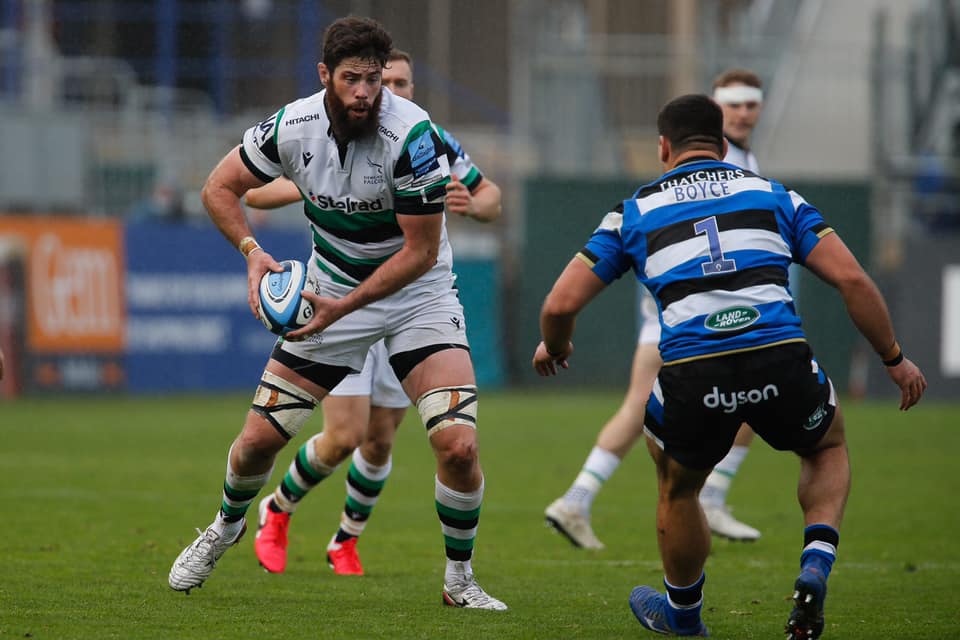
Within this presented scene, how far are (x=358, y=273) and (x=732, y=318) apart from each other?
74.5 inches

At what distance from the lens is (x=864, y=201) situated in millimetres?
22406

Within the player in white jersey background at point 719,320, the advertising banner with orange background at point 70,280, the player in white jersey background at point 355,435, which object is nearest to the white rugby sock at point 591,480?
the player in white jersey background at point 355,435

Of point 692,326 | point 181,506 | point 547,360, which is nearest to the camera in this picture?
point 692,326

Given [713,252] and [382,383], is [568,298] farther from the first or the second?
[382,383]

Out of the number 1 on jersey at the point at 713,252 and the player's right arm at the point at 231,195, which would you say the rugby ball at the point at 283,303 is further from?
the number 1 on jersey at the point at 713,252

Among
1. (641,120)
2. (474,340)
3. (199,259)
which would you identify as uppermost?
(641,120)

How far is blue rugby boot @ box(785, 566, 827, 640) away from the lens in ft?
16.8

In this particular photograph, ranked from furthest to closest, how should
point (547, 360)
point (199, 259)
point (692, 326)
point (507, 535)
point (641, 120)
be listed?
1. point (641, 120)
2. point (199, 259)
3. point (507, 535)
4. point (547, 360)
5. point (692, 326)

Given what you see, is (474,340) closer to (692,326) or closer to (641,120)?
(641,120)

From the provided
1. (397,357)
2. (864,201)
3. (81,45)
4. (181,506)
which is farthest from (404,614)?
(81,45)

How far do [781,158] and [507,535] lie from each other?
17124 mm

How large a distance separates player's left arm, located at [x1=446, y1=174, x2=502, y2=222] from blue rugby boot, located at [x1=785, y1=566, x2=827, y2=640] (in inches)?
97.8

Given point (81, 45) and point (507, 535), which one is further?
point (81, 45)

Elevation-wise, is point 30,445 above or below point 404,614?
below
